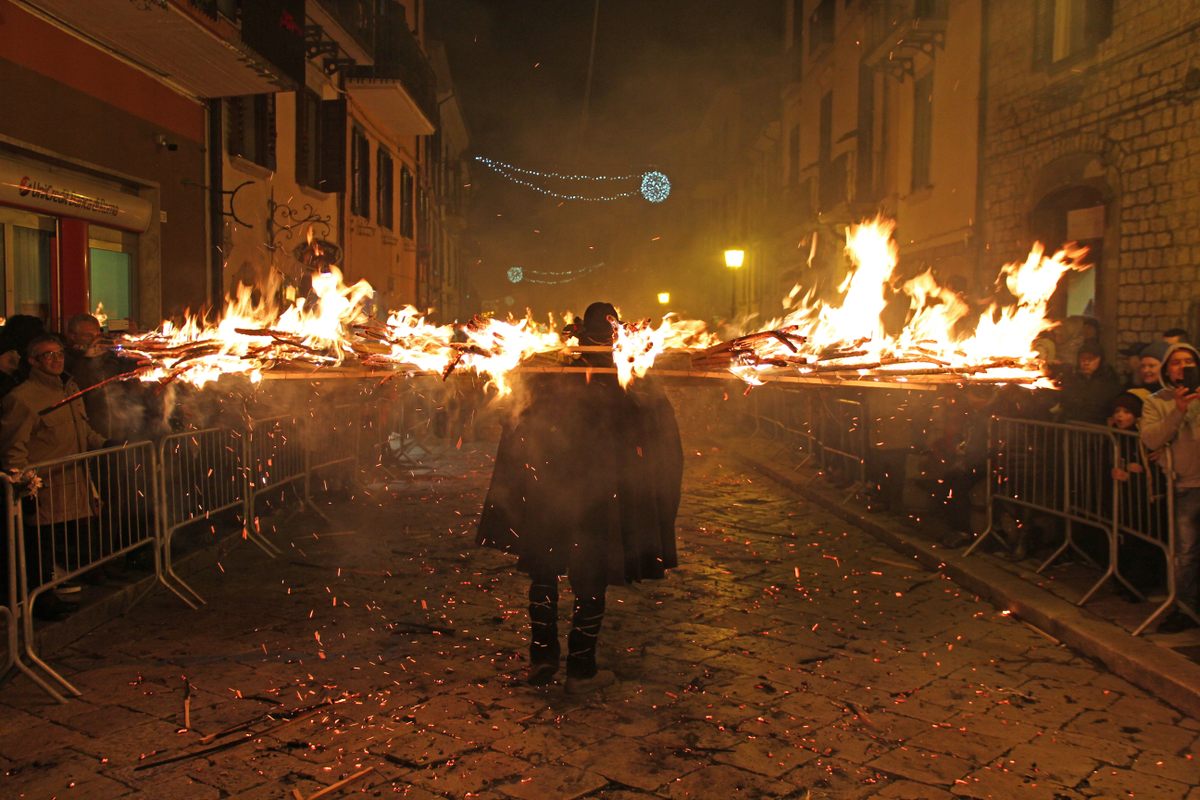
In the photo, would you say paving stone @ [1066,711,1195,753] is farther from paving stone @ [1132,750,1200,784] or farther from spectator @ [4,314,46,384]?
spectator @ [4,314,46,384]

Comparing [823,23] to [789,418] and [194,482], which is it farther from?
[194,482]

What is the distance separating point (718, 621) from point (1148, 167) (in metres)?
7.73

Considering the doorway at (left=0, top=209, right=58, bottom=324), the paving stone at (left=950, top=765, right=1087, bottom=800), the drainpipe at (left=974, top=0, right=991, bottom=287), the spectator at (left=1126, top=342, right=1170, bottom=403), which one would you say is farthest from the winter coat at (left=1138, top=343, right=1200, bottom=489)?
the doorway at (left=0, top=209, right=58, bottom=324)

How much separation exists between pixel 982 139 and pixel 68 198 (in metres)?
12.0

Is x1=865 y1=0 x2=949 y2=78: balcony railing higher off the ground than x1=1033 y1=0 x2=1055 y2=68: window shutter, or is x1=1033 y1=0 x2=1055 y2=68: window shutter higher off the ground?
x1=865 y1=0 x2=949 y2=78: balcony railing

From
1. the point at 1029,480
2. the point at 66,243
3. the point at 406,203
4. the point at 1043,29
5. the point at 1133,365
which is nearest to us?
the point at 1029,480

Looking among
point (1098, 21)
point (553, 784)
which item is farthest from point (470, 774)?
point (1098, 21)

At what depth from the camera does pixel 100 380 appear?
640 centimetres

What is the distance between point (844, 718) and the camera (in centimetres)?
426

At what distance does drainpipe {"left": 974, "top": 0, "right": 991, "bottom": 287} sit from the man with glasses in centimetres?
1228

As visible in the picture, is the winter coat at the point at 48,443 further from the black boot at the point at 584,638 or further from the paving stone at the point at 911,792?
the paving stone at the point at 911,792

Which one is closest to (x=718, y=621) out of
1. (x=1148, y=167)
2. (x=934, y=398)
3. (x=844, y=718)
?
(x=844, y=718)

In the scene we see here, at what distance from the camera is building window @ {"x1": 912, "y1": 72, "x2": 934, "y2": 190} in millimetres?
15781

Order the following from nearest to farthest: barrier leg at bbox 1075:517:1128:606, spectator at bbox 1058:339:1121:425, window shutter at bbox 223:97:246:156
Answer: barrier leg at bbox 1075:517:1128:606 < spectator at bbox 1058:339:1121:425 < window shutter at bbox 223:97:246:156
